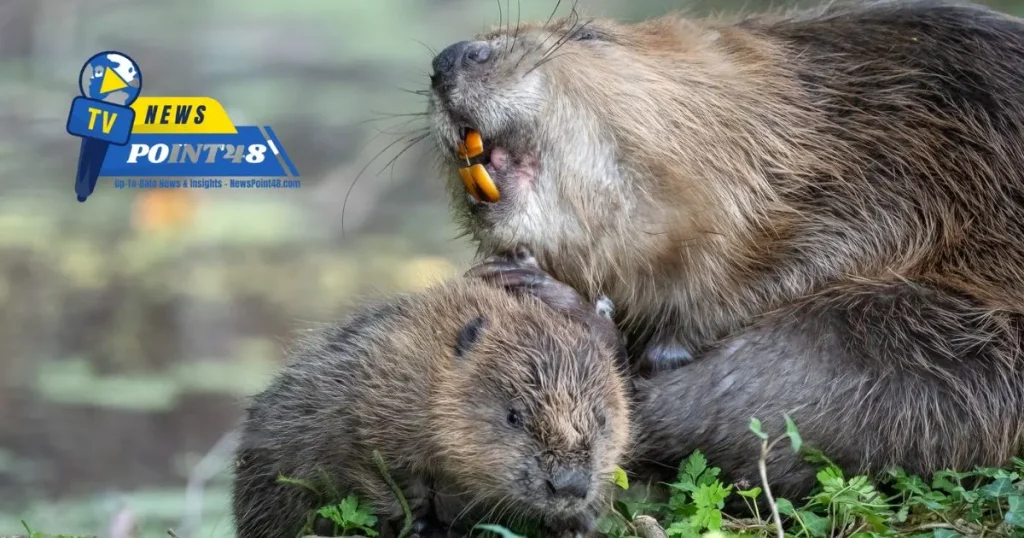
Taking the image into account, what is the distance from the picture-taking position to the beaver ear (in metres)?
3.44

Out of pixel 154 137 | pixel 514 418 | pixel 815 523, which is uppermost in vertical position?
pixel 154 137

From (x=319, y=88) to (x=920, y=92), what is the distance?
4552mm

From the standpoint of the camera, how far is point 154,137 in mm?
5684

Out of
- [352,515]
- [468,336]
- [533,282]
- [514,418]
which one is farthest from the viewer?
[533,282]

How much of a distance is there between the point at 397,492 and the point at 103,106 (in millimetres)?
3130

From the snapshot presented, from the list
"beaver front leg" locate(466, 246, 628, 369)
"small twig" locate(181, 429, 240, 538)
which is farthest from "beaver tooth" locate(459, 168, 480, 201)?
"small twig" locate(181, 429, 240, 538)

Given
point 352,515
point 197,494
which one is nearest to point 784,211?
point 352,515

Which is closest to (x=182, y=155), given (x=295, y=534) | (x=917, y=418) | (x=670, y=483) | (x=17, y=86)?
(x=17, y=86)

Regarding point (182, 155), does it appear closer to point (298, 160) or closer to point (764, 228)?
point (298, 160)

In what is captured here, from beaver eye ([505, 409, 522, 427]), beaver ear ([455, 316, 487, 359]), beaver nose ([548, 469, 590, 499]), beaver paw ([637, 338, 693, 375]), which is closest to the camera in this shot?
beaver nose ([548, 469, 590, 499])

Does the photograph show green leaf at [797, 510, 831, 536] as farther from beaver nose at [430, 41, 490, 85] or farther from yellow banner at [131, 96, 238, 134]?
yellow banner at [131, 96, 238, 134]

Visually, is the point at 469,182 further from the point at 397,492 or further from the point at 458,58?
the point at 397,492

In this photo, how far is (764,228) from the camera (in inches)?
156

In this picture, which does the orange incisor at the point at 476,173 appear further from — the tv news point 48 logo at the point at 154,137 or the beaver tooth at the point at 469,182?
the tv news point 48 logo at the point at 154,137
